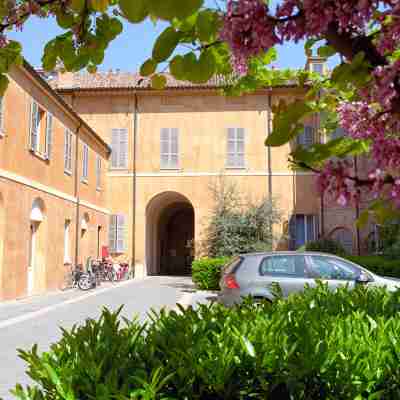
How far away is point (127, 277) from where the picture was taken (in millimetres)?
24359

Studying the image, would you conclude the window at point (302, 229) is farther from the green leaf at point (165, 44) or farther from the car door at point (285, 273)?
the green leaf at point (165, 44)

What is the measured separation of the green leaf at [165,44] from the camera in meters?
1.51

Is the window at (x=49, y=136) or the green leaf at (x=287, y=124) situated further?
the window at (x=49, y=136)

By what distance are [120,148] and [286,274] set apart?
17.4m

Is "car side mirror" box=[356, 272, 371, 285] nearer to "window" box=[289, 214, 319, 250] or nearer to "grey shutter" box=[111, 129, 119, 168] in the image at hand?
"window" box=[289, 214, 319, 250]

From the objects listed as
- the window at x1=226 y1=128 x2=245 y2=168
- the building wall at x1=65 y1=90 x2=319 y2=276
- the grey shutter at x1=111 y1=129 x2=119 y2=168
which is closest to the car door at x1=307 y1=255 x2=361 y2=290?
the building wall at x1=65 y1=90 x2=319 y2=276

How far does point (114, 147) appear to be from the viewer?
25.8 meters

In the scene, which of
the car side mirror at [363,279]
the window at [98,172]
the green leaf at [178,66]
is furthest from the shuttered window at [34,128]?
the green leaf at [178,66]

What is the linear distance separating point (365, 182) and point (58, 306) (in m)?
14.1

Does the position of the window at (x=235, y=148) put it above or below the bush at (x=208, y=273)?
above

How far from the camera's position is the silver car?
955 centimetres

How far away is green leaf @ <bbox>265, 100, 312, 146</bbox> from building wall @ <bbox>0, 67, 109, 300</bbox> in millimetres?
14196

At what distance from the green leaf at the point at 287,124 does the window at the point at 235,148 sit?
2394cm

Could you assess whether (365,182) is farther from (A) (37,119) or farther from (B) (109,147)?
(B) (109,147)
